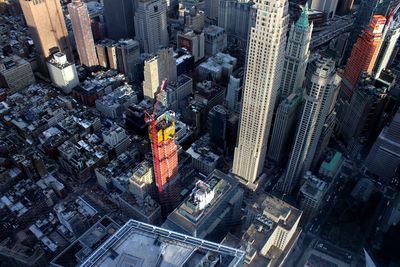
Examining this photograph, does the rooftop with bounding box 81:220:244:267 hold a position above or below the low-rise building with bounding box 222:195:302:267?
above

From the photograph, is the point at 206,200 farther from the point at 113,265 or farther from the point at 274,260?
the point at 113,265

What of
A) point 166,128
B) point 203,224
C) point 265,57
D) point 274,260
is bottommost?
point 274,260

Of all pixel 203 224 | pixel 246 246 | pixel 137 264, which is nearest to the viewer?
pixel 137 264

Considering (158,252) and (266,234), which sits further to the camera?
(266,234)

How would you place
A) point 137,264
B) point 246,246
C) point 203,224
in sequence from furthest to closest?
point 203,224
point 246,246
point 137,264

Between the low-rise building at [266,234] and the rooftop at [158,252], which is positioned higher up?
the rooftop at [158,252]

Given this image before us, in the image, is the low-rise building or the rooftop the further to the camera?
the low-rise building

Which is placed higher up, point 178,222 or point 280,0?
point 280,0

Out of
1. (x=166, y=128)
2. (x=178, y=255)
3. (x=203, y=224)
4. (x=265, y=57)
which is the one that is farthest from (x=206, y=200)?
(x=178, y=255)

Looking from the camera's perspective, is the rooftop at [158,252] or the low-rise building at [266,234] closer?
the rooftop at [158,252]

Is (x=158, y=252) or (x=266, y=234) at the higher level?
(x=158, y=252)

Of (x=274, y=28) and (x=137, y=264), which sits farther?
(x=274, y=28)
